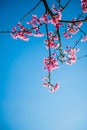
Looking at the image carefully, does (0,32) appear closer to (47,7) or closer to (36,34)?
(47,7)

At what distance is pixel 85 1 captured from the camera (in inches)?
277

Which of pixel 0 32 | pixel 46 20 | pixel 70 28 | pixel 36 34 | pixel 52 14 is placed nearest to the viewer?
pixel 0 32

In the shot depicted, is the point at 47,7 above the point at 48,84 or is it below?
above

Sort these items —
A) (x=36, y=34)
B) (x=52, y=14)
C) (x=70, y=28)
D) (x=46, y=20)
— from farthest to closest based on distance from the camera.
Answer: (x=36, y=34) < (x=70, y=28) < (x=46, y=20) < (x=52, y=14)

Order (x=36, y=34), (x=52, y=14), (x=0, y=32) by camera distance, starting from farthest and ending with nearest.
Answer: (x=36, y=34), (x=52, y=14), (x=0, y=32)

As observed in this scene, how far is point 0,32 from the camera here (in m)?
5.73

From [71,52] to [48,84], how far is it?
6.02 ft

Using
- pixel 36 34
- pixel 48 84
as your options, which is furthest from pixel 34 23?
pixel 48 84

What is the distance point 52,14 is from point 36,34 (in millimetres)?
1960

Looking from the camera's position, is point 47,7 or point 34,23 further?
point 34,23

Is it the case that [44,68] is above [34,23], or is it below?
below

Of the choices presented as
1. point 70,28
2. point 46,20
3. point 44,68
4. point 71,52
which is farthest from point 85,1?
point 44,68

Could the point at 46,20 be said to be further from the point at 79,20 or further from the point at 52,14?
the point at 79,20

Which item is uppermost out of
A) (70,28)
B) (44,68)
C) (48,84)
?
(70,28)
